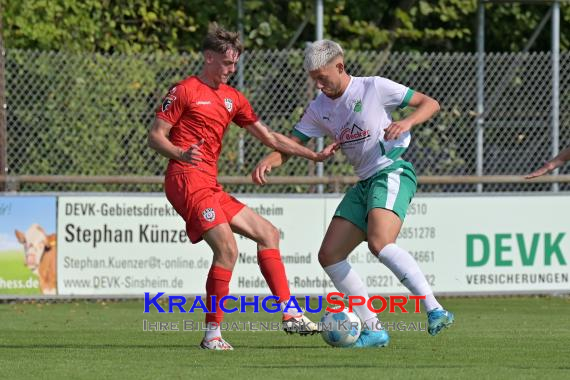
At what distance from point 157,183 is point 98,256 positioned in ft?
3.21

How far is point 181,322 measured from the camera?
11.5 m

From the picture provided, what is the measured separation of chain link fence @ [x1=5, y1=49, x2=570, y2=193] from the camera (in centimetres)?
1391

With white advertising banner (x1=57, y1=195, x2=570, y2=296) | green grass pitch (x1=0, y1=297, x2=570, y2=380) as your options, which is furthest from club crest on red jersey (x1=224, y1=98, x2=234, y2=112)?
white advertising banner (x1=57, y1=195, x2=570, y2=296)

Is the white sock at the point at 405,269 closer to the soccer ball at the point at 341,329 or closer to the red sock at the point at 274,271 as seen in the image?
the soccer ball at the point at 341,329

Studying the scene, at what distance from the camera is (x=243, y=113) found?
9.48 meters

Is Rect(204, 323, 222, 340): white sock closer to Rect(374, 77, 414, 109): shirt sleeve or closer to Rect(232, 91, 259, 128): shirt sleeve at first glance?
Rect(232, 91, 259, 128): shirt sleeve

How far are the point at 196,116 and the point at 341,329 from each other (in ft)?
5.55

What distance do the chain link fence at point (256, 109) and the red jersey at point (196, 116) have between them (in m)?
4.85

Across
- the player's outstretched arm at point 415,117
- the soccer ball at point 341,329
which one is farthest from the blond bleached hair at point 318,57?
the soccer ball at point 341,329

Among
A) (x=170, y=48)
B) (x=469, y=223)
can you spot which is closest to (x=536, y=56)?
(x=469, y=223)

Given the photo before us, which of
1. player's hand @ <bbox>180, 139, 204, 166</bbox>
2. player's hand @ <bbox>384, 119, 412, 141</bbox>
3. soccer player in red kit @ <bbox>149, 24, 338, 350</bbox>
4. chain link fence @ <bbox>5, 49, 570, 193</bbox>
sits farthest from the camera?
chain link fence @ <bbox>5, 49, 570, 193</bbox>

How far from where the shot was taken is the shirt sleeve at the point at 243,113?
30.9ft

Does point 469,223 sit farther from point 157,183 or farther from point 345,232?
point 345,232

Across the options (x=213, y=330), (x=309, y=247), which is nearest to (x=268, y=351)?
(x=213, y=330)
